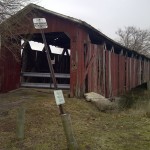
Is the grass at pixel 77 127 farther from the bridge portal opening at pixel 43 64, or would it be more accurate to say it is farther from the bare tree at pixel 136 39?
the bare tree at pixel 136 39

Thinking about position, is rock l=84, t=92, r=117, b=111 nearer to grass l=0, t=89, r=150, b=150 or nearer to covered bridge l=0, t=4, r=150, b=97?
grass l=0, t=89, r=150, b=150

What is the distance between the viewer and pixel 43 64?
1855 centimetres

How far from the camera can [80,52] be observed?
550 inches

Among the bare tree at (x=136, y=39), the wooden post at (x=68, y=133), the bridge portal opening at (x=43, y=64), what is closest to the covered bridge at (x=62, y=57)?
the bridge portal opening at (x=43, y=64)

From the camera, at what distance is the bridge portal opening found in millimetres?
15883

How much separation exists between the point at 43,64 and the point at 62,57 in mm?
1194

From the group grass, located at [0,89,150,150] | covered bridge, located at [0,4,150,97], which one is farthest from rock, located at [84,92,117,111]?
covered bridge, located at [0,4,150,97]

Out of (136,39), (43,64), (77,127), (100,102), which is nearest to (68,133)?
(77,127)

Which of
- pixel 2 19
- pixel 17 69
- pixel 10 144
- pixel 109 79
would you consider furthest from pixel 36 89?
pixel 10 144

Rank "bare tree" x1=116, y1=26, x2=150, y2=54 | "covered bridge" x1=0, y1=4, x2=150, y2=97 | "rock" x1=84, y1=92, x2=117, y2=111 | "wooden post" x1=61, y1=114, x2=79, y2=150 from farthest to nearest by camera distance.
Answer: "bare tree" x1=116, y1=26, x2=150, y2=54, "covered bridge" x1=0, y1=4, x2=150, y2=97, "rock" x1=84, y1=92, x2=117, y2=111, "wooden post" x1=61, y1=114, x2=79, y2=150

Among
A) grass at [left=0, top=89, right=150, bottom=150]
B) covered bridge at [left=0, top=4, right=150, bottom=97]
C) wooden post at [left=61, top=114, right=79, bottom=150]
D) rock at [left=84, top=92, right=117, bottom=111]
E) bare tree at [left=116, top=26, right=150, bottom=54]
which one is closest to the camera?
wooden post at [left=61, top=114, right=79, bottom=150]

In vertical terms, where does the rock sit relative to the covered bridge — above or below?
below

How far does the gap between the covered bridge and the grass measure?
77.0 inches

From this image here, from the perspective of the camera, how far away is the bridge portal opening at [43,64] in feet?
52.1
